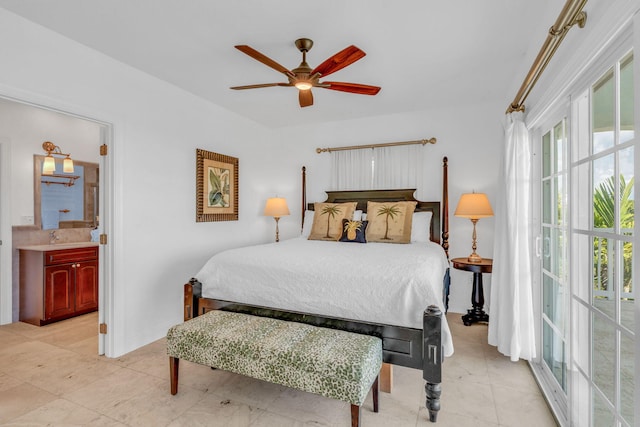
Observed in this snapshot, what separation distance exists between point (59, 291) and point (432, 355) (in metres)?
3.90

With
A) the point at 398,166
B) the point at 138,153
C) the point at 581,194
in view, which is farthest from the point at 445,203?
the point at 138,153

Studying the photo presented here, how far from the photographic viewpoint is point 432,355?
182 centimetres

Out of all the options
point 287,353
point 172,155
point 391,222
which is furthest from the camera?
point 391,222

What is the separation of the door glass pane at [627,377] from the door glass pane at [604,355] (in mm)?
58

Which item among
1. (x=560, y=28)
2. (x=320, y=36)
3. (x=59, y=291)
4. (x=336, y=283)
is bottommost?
(x=59, y=291)

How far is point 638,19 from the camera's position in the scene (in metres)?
1.00

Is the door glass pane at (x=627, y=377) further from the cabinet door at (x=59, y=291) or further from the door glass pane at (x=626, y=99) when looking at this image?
the cabinet door at (x=59, y=291)

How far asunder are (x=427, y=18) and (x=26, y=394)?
12.2ft

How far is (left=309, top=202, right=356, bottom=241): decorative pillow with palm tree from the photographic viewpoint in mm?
3773

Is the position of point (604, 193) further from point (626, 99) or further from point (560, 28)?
point (560, 28)

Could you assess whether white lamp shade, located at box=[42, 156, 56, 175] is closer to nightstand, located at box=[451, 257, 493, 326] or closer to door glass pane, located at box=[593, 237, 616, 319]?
nightstand, located at box=[451, 257, 493, 326]

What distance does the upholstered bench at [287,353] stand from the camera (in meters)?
1.61

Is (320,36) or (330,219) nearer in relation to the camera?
(320,36)

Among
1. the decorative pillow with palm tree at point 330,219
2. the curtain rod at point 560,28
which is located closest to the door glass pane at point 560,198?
the curtain rod at point 560,28
